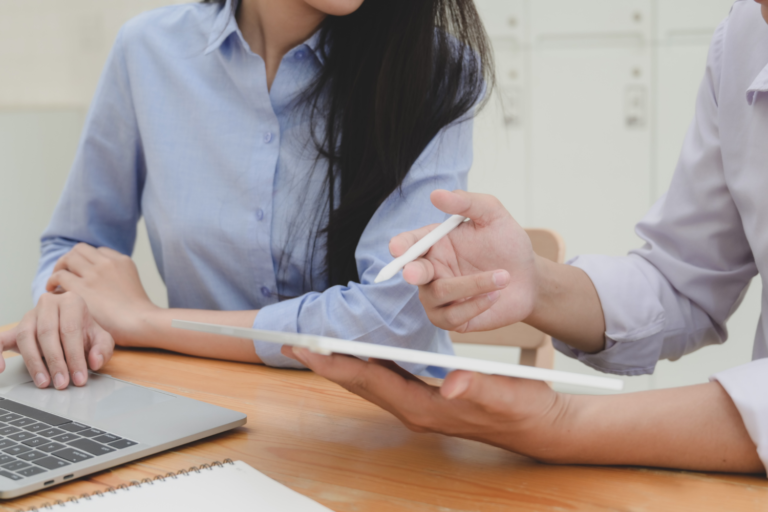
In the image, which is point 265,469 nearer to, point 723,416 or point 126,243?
point 723,416

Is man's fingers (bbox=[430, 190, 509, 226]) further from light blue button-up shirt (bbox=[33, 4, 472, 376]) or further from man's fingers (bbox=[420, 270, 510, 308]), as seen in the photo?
light blue button-up shirt (bbox=[33, 4, 472, 376])

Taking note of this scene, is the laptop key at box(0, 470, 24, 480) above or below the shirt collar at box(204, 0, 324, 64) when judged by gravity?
below

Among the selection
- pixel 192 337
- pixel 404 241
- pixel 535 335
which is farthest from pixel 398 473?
pixel 535 335

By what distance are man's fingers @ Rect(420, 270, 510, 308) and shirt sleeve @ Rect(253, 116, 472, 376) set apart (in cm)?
20

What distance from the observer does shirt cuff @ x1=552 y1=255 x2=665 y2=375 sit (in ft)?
2.56

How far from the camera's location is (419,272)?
583 mm

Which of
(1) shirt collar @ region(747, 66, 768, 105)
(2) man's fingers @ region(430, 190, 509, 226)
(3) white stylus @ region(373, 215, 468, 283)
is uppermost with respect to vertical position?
(1) shirt collar @ region(747, 66, 768, 105)

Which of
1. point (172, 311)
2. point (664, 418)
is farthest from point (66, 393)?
point (664, 418)

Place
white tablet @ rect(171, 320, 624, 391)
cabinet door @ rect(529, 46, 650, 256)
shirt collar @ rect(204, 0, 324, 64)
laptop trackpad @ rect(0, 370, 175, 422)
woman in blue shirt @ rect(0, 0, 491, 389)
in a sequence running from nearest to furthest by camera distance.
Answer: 1. white tablet @ rect(171, 320, 624, 391)
2. laptop trackpad @ rect(0, 370, 175, 422)
3. woman in blue shirt @ rect(0, 0, 491, 389)
4. shirt collar @ rect(204, 0, 324, 64)
5. cabinet door @ rect(529, 46, 650, 256)

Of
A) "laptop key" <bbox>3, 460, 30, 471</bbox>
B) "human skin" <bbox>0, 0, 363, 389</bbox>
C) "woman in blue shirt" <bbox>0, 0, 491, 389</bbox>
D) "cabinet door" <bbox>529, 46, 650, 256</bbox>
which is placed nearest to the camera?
"laptop key" <bbox>3, 460, 30, 471</bbox>

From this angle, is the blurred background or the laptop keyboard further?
the blurred background

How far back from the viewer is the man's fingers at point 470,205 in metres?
0.58

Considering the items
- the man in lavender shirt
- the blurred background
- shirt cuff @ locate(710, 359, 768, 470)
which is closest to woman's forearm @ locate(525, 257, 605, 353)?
the man in lavender shirt

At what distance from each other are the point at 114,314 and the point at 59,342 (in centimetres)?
13
